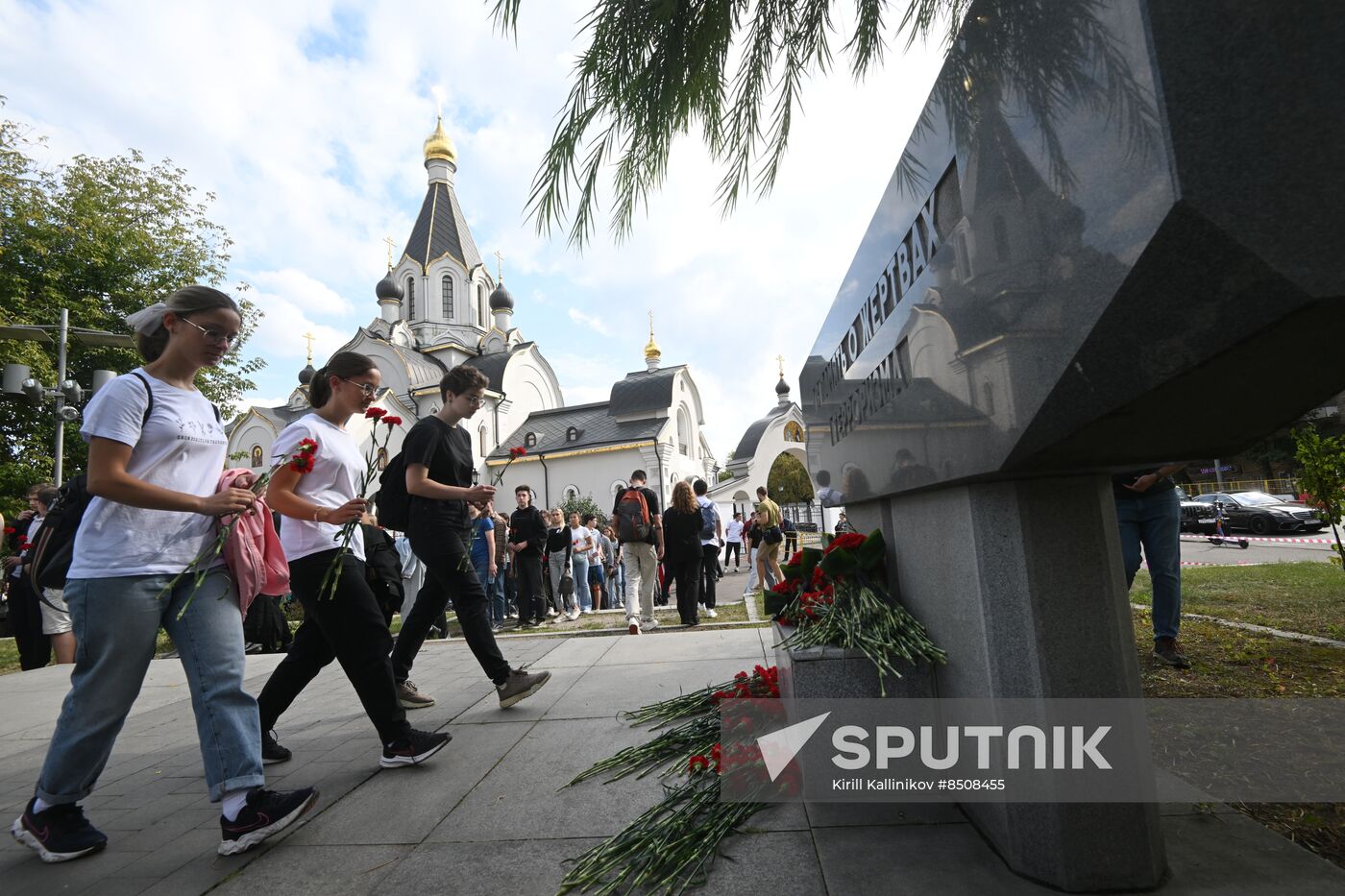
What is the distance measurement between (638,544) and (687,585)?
703mm

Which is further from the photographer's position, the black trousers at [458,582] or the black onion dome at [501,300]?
the black onion dome at [501,300]

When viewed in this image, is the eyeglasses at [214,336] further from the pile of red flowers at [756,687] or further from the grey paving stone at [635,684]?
the pile of red flowers at [756,687]

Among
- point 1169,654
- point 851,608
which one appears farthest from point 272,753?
point 1169,654

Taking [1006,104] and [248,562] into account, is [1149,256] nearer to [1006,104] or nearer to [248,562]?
[1006,104]

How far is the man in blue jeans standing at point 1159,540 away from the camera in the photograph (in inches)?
153

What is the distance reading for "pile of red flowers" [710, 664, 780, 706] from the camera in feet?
10.2

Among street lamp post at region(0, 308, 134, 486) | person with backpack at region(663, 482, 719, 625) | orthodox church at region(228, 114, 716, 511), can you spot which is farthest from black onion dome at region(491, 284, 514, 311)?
person with backpack at region(663, 482, 719, 625)

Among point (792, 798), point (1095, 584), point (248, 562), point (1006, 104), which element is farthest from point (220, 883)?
point (1006, 104)

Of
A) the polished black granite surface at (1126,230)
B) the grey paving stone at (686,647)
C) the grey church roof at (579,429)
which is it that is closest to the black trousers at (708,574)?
the grey paving stone at (686,647)

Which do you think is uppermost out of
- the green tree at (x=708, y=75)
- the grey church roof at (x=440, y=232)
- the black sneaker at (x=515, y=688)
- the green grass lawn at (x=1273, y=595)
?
the grey church roof at (x=440, y=232)

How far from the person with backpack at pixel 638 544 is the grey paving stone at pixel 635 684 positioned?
2.72 meters

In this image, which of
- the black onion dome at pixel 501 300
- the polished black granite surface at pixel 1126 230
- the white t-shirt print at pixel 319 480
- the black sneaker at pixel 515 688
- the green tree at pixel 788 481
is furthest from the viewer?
the green tree at pixel 788 481

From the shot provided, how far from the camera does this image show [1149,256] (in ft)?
3.53

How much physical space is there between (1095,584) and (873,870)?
0.92m
